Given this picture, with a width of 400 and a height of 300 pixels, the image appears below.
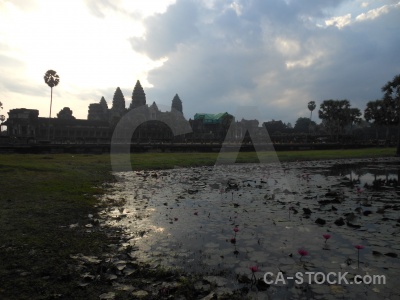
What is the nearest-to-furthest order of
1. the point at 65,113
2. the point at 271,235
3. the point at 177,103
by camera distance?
1. the point at 271,235
2. the point at 65,113
3. the point at 177,103

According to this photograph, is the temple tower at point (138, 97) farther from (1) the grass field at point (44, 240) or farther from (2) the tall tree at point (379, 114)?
(1) the grass field at point (44, 240)

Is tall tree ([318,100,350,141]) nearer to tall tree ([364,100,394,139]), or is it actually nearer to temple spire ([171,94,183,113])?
tall tree ([364,100,394,139])

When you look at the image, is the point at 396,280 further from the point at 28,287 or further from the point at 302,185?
the point at 302,185

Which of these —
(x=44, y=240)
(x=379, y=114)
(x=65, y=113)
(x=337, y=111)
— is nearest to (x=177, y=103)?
(x=65, y=113)

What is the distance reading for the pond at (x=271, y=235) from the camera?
154 inches

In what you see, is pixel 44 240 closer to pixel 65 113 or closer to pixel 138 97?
pixel 138 97

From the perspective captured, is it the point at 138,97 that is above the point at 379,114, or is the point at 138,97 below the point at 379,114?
above

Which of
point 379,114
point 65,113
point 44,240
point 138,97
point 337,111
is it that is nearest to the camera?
point 44,240

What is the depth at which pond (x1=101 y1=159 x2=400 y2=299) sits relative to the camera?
3.91 metres

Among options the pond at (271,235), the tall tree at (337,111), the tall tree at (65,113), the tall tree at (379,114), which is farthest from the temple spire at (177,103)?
the pond at (271,235)

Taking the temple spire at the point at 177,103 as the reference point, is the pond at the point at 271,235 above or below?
below

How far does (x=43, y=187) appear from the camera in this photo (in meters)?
10.3

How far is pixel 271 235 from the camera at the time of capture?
5.61m

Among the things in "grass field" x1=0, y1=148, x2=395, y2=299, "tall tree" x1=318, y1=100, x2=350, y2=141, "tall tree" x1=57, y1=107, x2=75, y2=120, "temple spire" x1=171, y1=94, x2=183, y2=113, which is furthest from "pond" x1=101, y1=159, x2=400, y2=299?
"temple spire" x1=171, y1=94, x2=183, y2=113
